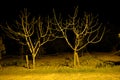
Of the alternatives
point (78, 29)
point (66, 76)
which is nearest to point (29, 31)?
point (78, 29)

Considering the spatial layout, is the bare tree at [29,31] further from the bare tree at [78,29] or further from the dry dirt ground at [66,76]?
the dry dirt ground at [66,76]

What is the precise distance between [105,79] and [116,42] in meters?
14.1

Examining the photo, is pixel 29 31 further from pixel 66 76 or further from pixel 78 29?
pixel 66 76

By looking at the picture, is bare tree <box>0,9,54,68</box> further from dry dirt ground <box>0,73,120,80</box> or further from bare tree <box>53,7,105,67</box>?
dry dirt ground <box>0,73,120,80</box>

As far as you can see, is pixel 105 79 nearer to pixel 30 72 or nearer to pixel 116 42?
pixel 30 72

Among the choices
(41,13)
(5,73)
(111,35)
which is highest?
(41,13)

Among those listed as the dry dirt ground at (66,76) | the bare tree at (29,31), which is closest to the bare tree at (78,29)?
the bare tree at (29,31)

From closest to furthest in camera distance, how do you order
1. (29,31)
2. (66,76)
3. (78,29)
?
(66,76), (29,31), (78,29)

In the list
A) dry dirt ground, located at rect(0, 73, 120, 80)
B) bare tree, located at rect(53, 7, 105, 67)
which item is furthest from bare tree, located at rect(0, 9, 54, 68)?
dry dirt ground, located at rect(0, 73, 120, 80)

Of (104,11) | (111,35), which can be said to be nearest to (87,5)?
(104,11)

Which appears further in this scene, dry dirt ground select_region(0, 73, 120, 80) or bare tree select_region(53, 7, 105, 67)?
bare tree select_region(53, 7, 105, 67)

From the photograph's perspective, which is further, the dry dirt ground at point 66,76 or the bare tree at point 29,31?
the bare tree at point 29,31

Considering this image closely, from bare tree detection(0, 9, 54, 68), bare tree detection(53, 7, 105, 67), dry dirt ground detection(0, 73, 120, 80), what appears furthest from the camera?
bare tree detection(0, 9, 54, 68)

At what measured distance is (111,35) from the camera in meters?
28.4
